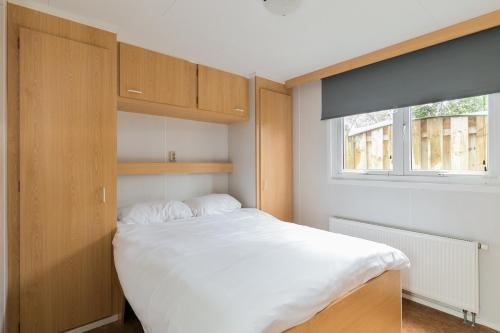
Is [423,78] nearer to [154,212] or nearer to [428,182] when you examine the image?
[428,182]

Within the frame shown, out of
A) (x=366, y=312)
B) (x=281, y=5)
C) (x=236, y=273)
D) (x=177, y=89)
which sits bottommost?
(x=366, y=312)

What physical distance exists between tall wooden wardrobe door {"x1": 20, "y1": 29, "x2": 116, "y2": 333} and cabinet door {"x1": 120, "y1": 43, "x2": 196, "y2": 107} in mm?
183

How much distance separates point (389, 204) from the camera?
8.54ft

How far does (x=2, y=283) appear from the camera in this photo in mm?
1658

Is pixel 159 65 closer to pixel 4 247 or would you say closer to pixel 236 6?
pixel 236 6

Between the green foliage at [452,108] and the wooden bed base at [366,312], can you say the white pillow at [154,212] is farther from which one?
the green foliage at [452,108]

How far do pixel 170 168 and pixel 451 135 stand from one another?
2762 millimetres

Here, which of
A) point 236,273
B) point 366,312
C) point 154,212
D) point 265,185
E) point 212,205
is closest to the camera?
point 236,273

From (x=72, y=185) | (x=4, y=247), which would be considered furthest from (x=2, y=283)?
(x=72, y=185)

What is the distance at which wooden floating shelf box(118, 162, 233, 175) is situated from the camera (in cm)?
251

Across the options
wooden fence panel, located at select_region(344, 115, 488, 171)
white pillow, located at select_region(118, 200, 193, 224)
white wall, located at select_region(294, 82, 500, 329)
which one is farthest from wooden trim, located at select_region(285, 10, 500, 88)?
white pillow, located at select_region(118, 200, 193, 224)

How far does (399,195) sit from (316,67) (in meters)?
1.63

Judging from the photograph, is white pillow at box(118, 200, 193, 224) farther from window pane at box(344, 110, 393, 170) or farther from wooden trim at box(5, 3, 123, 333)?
window pane at box(344, 110, 393, 170)

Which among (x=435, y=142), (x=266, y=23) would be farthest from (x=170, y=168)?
(x=435, y=142)
